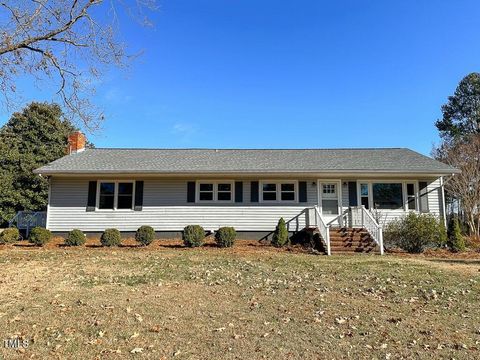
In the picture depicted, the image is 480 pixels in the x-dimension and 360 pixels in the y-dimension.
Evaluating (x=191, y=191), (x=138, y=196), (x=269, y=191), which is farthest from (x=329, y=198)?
(x=138, y=196)

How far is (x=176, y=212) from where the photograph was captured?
52.4ft

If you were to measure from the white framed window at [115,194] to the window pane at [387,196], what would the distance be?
34.8 feet

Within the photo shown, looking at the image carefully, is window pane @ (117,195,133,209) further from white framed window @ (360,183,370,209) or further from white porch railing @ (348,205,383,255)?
white framed window @ (360,183,370,209)

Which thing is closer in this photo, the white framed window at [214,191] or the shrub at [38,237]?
the shrub at [38,237]

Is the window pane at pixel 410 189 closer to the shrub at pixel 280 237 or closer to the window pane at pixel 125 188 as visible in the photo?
the shrub at pixel 280 237

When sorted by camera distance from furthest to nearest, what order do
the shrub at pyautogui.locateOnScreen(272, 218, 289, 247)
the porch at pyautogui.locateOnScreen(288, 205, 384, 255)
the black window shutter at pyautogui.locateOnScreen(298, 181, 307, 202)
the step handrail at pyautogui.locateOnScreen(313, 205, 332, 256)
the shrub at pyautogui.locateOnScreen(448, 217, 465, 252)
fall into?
the black window shutter at pyautogui.locateOnScreen(298, 181, 307, 202) < the shrub at pyautogui.locateOnScreen(272, 218, 289, 247) < the shrub at pyautogui.locateOnScreen(448, 217, 465, 252) < the porch at pyautogui.locateOnScreen(288, 205, 384, 255) < the step handrail at pyautogui.locateOnScreen(313, 205, 332, 256)

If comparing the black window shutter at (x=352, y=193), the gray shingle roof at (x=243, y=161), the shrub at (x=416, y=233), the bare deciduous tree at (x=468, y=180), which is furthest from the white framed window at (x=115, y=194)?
the bare deciduous tree at (x=468, y=180)

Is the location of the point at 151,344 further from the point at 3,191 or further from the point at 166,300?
the point at 3,191

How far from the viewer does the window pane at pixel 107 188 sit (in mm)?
16078

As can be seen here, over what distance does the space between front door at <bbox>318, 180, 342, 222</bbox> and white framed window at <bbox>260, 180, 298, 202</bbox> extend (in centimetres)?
111

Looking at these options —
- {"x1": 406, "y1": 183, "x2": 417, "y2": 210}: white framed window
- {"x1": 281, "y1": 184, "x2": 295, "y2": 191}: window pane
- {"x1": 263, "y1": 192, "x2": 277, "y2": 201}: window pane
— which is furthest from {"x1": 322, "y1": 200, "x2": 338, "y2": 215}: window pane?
{"x1": 406, "y1": 183, "x2": 417, "y2": 210}: white framed window

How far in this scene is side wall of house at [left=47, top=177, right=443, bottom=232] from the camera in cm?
1584

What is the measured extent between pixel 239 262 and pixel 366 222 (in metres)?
6.47

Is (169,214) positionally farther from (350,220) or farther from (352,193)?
(352,193)
